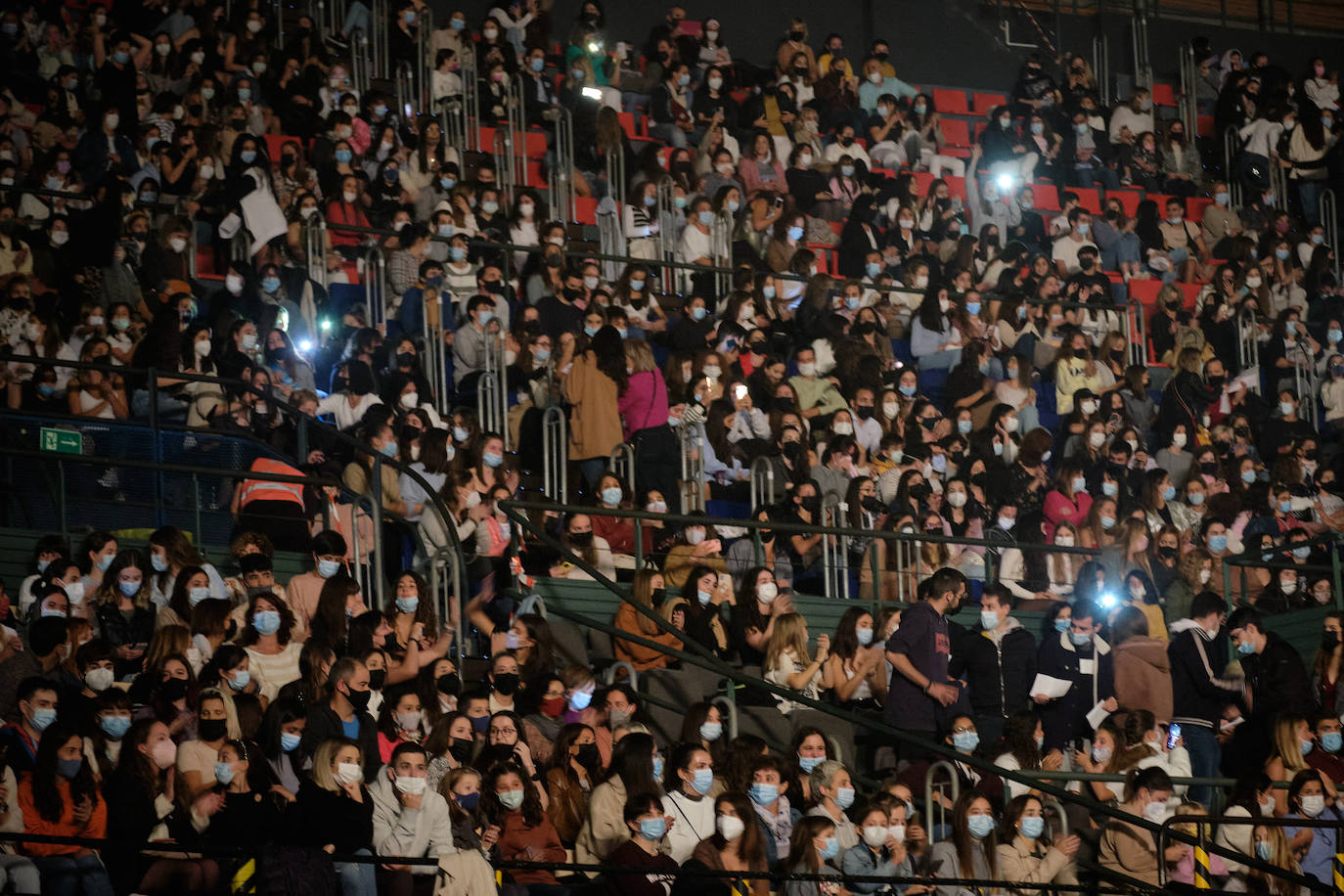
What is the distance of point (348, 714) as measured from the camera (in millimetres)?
11227

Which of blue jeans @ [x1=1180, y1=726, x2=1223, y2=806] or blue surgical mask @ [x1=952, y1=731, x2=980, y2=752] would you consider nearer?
blue surgical mask @ [x1=952, y1=731, x2=980, y2=752]

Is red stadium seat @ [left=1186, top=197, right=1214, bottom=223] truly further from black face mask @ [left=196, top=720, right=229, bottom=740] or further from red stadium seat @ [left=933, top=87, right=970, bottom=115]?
black face mask @ [left=196, top=720, right=229, bottom=740]

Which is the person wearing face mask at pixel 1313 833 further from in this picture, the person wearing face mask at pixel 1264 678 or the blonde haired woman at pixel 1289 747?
the person wearing face mask at pixel 1264 678

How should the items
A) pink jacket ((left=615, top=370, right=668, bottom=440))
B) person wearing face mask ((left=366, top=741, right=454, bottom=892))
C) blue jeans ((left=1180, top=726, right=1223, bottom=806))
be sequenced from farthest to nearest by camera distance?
pink jacket ((left=615, top=370, right=668, bottom=440))
blue jeans ((left=1180, top=726, right=1223, bottom=806))
person wearing face mask ((left=366, top=741, right=454, bottom=892))

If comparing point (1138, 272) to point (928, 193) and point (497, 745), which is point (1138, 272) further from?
point (497, 745)

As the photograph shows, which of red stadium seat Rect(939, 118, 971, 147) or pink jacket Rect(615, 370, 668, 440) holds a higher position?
red stadium seat Rect(939, 118, 971, 147)

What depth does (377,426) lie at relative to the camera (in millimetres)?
14484

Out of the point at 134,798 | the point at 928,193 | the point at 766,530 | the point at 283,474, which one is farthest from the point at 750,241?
the point at 134,798

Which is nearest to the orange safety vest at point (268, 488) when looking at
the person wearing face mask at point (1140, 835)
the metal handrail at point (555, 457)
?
the metal handrail at point (555, 457)

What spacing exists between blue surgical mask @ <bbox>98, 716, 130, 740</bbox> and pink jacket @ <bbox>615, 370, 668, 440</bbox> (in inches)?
239

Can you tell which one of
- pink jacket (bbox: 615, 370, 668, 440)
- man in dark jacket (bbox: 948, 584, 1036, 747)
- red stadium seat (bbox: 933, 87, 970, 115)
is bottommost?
man in dark jacket (bbox: 948, 584, 1036, 747)

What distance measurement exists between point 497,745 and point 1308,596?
26.9 feet

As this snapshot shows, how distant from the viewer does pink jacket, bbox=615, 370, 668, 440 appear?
16.0 m

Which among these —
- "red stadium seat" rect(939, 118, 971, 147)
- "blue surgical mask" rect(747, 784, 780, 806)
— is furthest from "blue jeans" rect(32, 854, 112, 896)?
"red stadium seat" rect(939, 118, 971, 147)
